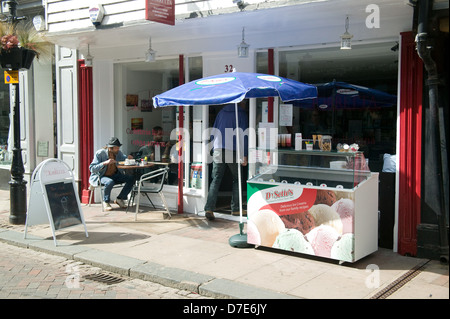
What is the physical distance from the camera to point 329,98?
7586 mm

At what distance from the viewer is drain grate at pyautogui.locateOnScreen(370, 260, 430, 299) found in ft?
15.9

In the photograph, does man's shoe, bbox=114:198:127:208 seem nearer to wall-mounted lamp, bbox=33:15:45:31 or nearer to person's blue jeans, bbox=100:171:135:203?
person's blue jeans, bbox=100:171:135:203

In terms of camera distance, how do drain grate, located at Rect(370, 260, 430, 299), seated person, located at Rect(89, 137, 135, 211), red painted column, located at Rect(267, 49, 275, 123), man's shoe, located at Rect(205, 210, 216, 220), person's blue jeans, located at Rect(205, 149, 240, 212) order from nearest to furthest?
drain grate, located at Rect(370, 260, 430, 299), red painted column, located at Rect(267, 49, 275, 123), person's blue jeans, located at Rect(205, 149, 240, 212), man's shoe, located at Rect(205, 210, 216, 220), seated person, located at Rect(89, 137, 135, 211)

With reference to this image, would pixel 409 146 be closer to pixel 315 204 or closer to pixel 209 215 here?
pixel 315 204

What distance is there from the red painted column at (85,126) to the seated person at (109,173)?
731 mm

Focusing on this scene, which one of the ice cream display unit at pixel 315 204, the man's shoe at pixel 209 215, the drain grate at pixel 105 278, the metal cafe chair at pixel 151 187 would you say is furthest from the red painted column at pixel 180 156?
the drain grate at pixel 105 278

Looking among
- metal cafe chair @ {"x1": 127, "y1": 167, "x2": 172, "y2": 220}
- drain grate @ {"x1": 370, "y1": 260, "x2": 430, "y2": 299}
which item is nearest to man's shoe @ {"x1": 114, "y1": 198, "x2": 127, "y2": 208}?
metal cafe chair @ {"x1": 127, "y1": 167, "x2": 172, "y2": 220}

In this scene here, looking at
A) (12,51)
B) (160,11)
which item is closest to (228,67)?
(160,11)

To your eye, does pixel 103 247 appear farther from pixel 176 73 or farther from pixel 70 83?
pixel 70 83

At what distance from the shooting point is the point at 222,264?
5934 millimetres

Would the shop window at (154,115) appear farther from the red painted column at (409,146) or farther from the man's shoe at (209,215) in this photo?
the red painted column at (409,146)

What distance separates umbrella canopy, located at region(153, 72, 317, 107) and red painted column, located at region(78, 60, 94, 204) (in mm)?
3691
